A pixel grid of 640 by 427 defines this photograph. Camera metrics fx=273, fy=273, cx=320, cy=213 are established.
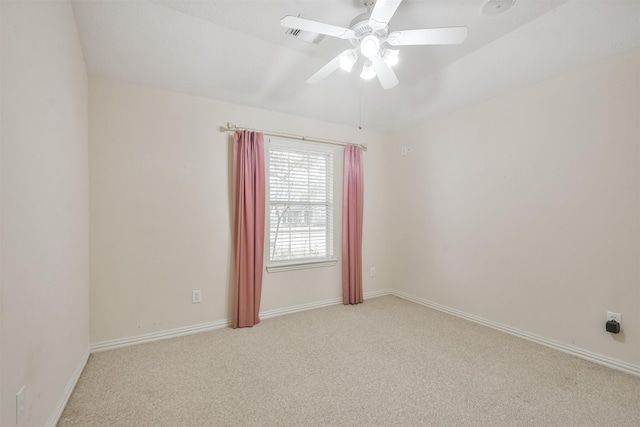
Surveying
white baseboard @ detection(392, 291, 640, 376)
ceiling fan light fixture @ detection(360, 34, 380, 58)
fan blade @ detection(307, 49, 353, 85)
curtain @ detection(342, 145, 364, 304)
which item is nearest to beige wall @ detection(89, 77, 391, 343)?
curtain @ detection(342, 145, 364, 304)

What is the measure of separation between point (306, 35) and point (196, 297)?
253 cm

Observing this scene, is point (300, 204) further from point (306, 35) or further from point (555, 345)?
point (555, 345)

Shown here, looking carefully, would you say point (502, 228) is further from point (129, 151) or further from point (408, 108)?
point (129, 151)

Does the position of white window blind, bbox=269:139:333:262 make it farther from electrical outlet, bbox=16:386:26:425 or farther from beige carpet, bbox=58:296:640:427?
electrical outlet, bbox=16:386:26:425

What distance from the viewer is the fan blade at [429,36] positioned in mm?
1509

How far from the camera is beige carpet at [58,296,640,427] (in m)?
1.57

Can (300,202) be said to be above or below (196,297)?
above

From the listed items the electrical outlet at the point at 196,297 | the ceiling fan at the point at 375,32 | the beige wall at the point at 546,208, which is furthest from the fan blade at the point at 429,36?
the electrical outlet at the point at 196,297

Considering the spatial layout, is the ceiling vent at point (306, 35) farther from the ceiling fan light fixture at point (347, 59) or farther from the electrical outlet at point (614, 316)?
the electrical outlet at point (614, 316)

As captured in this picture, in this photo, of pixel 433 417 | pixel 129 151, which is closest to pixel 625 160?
pixel 433 417

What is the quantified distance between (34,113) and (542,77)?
3558 mm

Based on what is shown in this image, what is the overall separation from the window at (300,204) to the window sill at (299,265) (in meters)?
0.01

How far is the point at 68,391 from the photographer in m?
1.73

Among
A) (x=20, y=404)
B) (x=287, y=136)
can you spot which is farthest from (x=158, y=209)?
(x=20, y=404)
